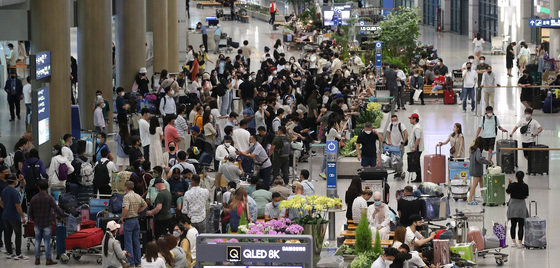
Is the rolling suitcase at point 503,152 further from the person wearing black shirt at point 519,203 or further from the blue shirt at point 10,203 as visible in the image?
the blue shirt at point 10,203

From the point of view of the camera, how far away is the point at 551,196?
23141 millimetres

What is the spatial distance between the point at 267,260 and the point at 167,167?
10.0 m

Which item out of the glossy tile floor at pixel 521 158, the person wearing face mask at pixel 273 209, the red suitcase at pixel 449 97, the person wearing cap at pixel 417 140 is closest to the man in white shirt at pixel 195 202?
the person wearing face mask at pixel 273 209

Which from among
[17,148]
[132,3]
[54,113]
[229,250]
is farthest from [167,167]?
[132,3]

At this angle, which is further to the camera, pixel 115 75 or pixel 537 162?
pixel 115 75

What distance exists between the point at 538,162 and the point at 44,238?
12488 mm

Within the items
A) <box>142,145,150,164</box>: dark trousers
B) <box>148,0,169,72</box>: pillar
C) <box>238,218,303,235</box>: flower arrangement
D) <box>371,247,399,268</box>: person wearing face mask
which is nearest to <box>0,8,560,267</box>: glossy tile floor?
<box>238,218,303,235</box>: flower arrangement

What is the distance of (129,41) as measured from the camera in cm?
3484

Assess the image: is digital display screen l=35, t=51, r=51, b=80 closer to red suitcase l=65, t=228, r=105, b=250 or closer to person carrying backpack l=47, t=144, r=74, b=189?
person carrying backpack l=47, t=144, r=74, b=189

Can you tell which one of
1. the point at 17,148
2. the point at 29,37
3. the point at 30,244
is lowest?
the point at 30,244

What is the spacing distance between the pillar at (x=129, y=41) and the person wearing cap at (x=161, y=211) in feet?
57.1

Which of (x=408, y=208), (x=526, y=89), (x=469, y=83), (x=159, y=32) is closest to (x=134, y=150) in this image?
(x=408, y=208)

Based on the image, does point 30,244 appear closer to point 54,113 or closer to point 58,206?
point 58,206

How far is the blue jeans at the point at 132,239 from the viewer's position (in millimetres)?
16922
